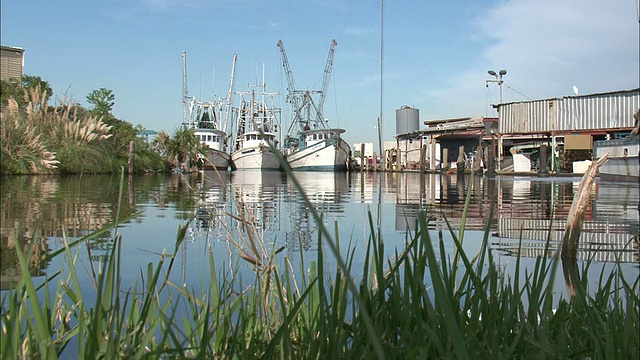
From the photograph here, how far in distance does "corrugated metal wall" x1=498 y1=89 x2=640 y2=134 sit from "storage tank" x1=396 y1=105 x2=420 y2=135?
17852 millimetres

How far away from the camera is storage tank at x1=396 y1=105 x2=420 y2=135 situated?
5209cm

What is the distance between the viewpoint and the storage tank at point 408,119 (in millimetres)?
52094

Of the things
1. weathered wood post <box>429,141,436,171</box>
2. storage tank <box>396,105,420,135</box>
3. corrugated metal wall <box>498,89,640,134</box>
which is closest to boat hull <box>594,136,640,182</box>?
corrugated metal wall <box>498,89,640,134</box>

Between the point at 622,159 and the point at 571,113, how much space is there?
12.7m

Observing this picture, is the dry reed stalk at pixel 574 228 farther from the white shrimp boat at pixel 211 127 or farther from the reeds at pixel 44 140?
the white shrimp boat at pixel 211 127

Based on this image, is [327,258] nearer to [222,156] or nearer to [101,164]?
[101,164]

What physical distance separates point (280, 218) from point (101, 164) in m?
17.9

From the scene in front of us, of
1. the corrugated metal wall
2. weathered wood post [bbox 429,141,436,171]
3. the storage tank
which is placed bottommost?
weathered wood post [bbox 429,141,436,171]

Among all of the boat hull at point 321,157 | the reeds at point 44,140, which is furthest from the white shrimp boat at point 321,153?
the reeds at point 44,140

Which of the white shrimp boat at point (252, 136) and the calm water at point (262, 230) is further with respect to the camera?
the white shrimp boat at point (252, 136)

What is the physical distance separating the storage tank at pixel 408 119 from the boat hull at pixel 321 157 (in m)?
5.47

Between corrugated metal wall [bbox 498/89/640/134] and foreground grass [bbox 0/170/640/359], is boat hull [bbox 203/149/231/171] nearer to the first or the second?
corrugated metal wall [bbox 498/89/640/134]

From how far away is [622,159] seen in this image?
18906 millimetres

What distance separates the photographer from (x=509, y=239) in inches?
214
